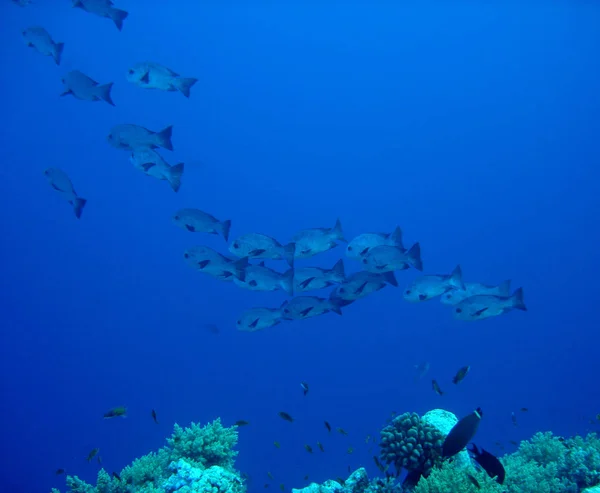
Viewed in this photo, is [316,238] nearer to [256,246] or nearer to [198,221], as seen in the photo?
[256,246]

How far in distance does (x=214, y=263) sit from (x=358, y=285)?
2193mm

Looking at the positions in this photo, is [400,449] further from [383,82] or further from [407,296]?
[383,82]

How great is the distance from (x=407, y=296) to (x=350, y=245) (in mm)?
1278

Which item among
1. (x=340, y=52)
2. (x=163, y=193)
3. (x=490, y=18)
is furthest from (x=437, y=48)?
(x=163, y=193)

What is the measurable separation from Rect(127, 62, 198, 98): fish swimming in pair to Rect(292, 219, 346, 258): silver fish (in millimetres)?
3266

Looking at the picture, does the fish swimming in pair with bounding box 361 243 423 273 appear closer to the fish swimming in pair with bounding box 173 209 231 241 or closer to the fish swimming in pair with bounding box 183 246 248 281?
the fish swimming in pair with bounding box 183 246 248 281

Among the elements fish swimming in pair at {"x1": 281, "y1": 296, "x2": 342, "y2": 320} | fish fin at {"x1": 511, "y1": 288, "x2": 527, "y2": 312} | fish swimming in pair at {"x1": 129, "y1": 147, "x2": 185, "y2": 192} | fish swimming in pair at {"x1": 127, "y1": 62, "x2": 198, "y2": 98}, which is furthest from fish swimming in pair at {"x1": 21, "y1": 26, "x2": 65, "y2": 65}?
fish fin at {"x1": 511, "y1": 288, "x2": 527, "y2": 312}

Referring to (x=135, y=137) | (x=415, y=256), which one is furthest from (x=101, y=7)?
(x=415, y=256)

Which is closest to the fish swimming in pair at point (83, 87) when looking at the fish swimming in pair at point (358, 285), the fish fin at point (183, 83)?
the fish fin at point (183, 83)

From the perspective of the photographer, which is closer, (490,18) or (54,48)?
(54,48)

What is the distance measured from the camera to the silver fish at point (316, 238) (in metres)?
7.17

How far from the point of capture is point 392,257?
675cm

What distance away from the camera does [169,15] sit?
3953 cm

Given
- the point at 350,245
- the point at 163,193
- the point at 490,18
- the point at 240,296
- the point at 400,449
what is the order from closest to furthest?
the point at 400,449 < the point at 350,245 < the point at 240,296 < the point at 163,193 < the point at 490,18
